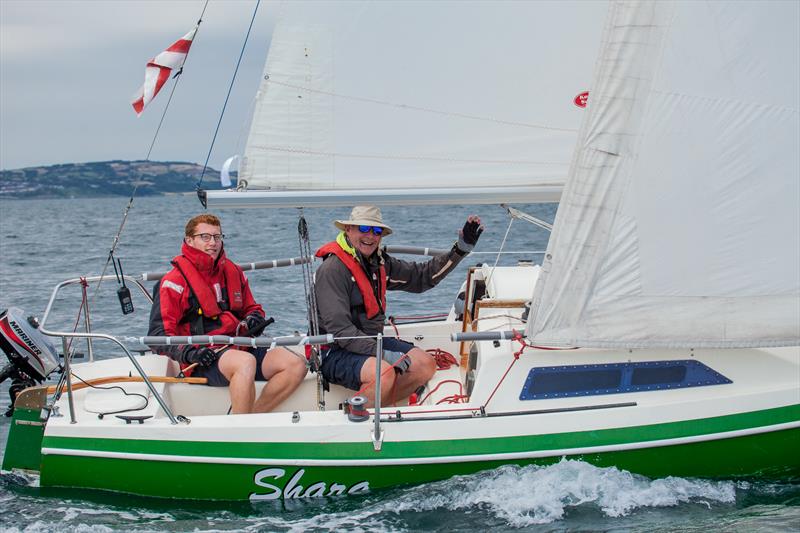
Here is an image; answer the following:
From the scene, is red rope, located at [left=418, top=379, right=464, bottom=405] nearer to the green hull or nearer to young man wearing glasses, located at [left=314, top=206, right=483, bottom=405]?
young man wearing glasses, located at [left=314, top=206, right=483, bottom=405]

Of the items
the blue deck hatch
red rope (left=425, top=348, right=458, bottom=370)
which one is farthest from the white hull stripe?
red rope (left=425, top=348, right=458, bottom=370)

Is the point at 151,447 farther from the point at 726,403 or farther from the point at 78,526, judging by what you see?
the point at 726,403

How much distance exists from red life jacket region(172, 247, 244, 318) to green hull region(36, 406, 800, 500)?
1.05 m

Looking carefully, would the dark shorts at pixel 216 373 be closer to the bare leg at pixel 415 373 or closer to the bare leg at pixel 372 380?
the bare leg at pixel 372 380

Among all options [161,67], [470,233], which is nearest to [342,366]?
[470,233]

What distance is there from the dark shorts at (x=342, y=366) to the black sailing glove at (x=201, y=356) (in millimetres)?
725

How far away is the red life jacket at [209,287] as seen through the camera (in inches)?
238

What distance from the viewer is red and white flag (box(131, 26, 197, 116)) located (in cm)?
610

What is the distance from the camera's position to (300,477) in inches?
216

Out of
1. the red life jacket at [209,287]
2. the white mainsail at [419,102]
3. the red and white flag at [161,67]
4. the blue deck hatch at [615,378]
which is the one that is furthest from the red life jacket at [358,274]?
the red and white flag at [161,67]

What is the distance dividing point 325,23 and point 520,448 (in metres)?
2.78

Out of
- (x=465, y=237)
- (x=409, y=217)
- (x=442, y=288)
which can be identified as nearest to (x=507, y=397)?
(x=465, y=237)

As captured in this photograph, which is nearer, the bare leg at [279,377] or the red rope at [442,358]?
the bare leg at [279,377]

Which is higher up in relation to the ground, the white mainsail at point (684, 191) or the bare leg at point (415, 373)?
the white mainsail at point (684, 191)
